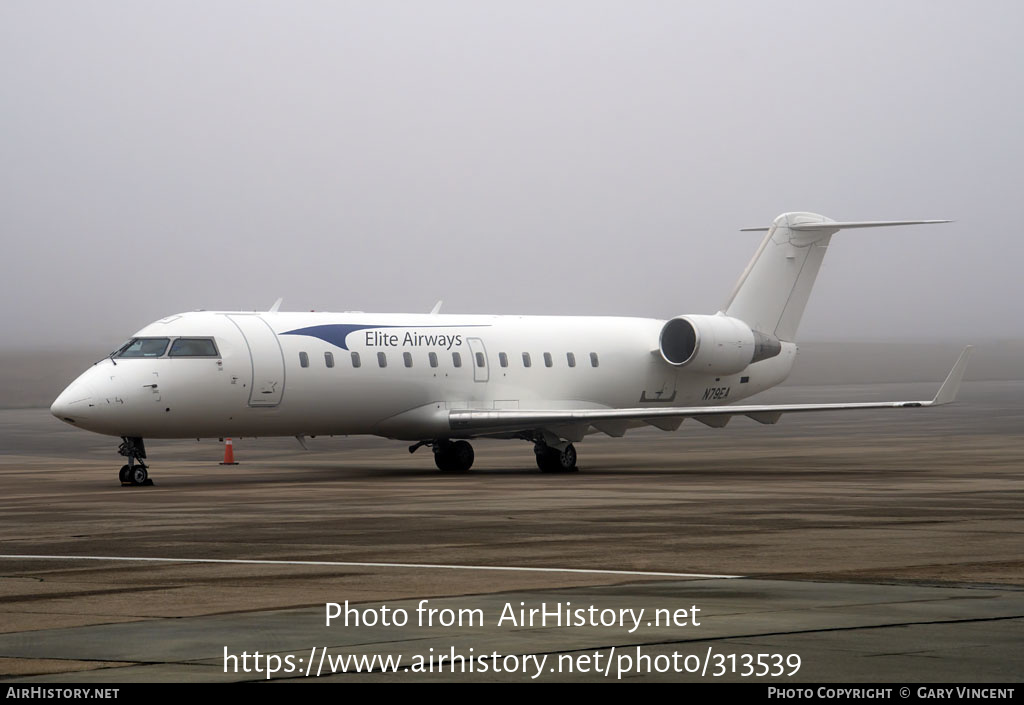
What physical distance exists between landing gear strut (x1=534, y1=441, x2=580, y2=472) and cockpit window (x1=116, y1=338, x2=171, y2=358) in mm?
7815

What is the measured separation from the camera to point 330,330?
98.0ft

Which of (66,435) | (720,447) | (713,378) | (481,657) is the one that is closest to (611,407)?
(713,378)

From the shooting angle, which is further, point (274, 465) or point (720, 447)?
point (720, 447)

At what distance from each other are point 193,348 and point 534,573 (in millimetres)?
15968

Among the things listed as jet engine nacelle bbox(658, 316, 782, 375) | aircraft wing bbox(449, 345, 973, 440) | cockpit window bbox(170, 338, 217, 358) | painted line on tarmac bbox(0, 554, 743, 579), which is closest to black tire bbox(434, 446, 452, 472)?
aircraft wing bbox(449, 345, 973, 440)

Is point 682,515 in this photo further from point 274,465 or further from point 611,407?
point 274,465

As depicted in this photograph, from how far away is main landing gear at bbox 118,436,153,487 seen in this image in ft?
89.5

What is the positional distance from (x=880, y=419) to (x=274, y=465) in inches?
1173

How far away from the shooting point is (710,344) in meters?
34.4

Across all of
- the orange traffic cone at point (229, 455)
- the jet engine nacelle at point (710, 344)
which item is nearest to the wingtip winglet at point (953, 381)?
the jet engine nacelle at point (710, 344)

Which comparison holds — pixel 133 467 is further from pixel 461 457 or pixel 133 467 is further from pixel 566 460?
pixel 566 460

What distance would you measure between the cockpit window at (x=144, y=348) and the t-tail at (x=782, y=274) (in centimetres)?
1384

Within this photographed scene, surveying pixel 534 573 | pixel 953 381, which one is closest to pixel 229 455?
pixel 953 381
